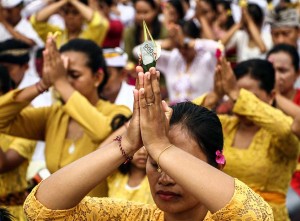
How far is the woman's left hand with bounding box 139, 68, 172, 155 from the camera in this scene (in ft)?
8.51

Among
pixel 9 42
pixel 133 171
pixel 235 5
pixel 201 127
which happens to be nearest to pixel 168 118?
pixel 201 127

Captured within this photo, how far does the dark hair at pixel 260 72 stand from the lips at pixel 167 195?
2328 mm

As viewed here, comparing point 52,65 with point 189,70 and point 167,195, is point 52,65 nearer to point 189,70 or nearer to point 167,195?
point 167,195

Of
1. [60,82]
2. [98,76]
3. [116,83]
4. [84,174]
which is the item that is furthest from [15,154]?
[84,174]

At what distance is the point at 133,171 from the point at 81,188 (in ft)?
6.70

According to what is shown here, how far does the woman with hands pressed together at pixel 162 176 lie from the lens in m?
2.57

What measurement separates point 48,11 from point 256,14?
2.91 m

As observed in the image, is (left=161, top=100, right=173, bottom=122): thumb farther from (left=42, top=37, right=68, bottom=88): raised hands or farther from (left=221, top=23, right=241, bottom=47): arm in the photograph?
(left=221, top=23, right=241, bottom=47): arm

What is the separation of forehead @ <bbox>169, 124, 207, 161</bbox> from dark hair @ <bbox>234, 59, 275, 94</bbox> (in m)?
2.22

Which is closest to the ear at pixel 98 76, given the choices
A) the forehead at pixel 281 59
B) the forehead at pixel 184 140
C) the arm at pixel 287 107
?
the arm at pixel 287 107

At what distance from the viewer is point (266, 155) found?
4.74 meters

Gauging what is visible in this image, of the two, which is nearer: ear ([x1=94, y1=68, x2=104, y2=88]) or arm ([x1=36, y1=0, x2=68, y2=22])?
ear ([x1=94, y1=68, x2=104, y2=88])

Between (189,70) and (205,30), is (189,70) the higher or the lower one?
the higher one

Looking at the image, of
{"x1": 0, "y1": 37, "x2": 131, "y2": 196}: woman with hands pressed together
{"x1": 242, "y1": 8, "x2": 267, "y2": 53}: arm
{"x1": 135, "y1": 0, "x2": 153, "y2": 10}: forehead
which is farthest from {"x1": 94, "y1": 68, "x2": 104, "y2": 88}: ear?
{"x1": 135, "y1": 0, "x2": 153, "y2": 10}: forehead
